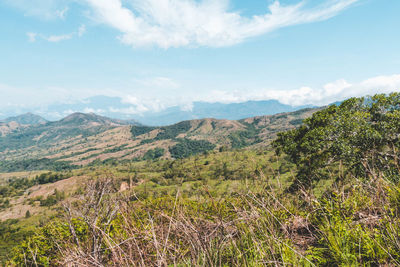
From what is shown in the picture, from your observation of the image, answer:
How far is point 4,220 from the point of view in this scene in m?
115

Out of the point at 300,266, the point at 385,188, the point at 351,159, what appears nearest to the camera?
the point at 300,266

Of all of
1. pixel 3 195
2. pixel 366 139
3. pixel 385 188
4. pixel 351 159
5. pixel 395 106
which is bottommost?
pixel 3 195

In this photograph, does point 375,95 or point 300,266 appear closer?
point 300,266

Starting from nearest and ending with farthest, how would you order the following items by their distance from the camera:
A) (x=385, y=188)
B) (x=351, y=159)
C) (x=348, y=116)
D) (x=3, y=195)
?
1. (x=385, y=188)
2. (x=351, y=159)
3. (x=348, y=116)
4. (x=3, y=195)

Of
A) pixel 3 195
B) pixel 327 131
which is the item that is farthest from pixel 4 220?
pixel 327 131

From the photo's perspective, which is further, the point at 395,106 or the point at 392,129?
the point at 395,106

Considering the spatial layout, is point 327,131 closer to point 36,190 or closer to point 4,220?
point 4,220

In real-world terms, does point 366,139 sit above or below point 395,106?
below

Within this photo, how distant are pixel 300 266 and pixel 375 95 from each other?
2472cm

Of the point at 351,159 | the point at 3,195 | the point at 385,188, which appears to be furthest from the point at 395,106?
the point at 3,195

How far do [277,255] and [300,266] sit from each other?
48 centimetres

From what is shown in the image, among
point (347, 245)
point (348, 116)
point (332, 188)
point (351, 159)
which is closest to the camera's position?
point (347, 245)

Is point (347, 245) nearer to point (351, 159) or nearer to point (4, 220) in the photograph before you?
point (351, 159)

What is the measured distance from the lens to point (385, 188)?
4590mm
